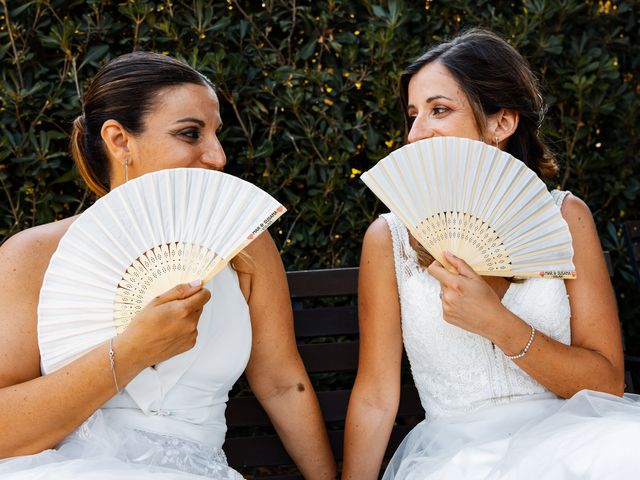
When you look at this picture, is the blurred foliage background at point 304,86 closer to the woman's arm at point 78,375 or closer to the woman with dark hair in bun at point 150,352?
the woman with dark hair in bun at point 150,352

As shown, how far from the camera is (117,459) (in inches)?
87.4

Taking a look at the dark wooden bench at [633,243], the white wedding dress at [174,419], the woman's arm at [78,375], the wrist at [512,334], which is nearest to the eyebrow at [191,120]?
the white wedding dress at [174,419]

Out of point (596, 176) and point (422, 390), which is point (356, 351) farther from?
point (596, 176)

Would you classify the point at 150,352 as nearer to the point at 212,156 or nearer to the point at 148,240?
the point at 148,240

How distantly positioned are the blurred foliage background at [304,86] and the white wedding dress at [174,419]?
37.9 inches

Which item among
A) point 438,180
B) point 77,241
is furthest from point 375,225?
point 77,241

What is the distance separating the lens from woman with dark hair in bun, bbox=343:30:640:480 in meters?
2.39

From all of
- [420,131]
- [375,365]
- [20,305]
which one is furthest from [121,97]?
[375,365]

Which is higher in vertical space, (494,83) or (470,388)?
(494,83)

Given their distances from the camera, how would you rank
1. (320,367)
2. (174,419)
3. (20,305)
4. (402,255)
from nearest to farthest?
1. (20,305)
2. (174,419)
3. (402,255)
4. (320,367)

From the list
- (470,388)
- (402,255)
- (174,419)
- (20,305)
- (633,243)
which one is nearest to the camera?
(20,305)

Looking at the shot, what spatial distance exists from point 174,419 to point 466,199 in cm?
110

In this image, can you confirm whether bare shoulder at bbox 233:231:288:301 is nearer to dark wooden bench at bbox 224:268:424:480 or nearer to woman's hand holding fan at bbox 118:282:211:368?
dark wooden bench at bbox 224:268:424:480

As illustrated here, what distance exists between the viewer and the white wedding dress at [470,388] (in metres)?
2.35
